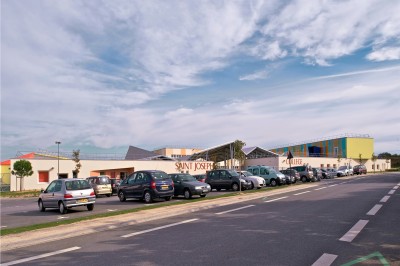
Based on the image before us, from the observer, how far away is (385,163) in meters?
94.9

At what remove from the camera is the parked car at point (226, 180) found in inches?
1088

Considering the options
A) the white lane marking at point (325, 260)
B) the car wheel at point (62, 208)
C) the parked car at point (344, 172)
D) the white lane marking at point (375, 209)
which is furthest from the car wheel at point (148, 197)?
the parked car at point (344, 172)

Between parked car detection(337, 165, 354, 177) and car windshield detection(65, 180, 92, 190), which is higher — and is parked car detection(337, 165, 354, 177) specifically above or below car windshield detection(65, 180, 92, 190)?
below

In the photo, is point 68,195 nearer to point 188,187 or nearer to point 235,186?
point 188,187

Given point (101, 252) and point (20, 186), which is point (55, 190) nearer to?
point (101, 252)

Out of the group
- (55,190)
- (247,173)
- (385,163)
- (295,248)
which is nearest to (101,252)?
(295,248)

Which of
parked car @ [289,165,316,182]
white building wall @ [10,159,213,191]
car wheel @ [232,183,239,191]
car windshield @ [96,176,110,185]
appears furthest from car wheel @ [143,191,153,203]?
white building wall @ [10,159,213,191]

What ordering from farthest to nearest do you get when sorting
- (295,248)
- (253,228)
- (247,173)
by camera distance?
(247,173), (253,228), (295,248)

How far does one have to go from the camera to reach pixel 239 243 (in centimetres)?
796

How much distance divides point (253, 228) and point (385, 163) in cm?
9654

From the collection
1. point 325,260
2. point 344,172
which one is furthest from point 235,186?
point 344,172

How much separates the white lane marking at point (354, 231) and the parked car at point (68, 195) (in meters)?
11.6

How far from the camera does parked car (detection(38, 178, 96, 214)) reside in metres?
16.5

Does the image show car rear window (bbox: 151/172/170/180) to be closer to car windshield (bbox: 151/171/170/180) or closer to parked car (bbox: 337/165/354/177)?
car windshield (bbox: 151/171/170/180)
